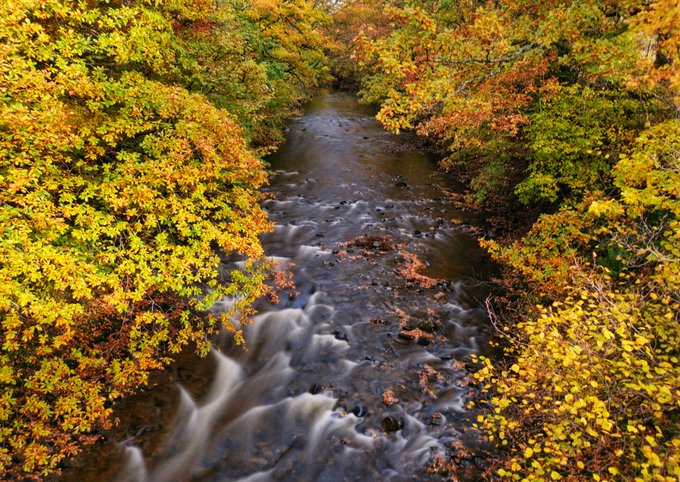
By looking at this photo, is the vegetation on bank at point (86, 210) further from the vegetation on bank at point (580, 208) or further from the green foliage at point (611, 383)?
the green foliage at point (611, 383)

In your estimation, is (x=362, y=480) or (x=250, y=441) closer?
(x=362, y=480)

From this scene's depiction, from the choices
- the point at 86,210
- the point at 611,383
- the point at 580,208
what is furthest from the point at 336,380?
the point at 580,208

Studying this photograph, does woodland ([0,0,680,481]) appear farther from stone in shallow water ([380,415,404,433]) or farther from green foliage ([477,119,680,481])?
stone in shallow water ([380,415,404,433])

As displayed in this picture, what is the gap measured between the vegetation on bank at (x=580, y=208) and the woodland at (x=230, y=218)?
0.24 feet

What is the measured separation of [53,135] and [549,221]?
10785 mm

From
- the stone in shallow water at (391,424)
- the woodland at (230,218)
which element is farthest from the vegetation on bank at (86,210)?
the stone in shallow water at (391,424)

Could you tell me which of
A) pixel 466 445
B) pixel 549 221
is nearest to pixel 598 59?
pixel 549 221


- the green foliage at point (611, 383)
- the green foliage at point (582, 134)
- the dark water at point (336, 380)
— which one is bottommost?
the dark water at point (336, 380)

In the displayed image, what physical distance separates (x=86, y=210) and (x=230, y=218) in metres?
3.21

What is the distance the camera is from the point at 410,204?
1678 centimetres

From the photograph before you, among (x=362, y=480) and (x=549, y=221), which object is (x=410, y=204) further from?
(x=362, y=480)

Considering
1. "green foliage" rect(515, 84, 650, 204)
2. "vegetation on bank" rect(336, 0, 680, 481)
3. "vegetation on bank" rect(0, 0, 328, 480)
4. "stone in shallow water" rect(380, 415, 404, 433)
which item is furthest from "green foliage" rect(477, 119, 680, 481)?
"vegetation on bank" rect(0, 0, 328, 480)

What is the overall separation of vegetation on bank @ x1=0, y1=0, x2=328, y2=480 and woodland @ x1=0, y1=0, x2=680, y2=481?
0.16 ft

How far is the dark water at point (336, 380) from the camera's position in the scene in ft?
21.8
